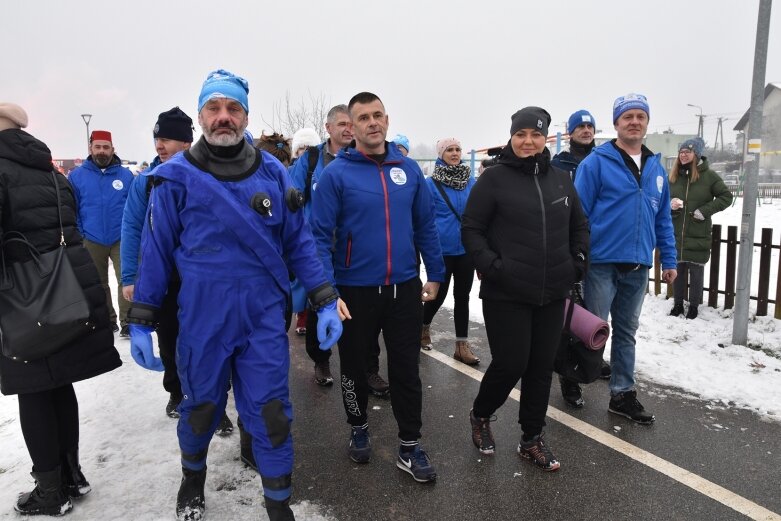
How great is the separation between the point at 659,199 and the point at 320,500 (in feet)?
10.1

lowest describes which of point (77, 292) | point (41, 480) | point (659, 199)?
point (41, 480)

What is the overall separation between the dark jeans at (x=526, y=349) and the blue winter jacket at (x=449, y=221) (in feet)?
5.63

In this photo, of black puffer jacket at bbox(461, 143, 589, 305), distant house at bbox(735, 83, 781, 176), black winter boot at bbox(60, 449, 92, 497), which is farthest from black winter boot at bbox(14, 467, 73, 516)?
distant house at bbox(735, 83, 781, 176)

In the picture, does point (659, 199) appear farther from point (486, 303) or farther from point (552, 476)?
point (552, 476)

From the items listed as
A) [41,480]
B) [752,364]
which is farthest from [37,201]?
[752,364]

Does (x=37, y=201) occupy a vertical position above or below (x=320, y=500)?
above

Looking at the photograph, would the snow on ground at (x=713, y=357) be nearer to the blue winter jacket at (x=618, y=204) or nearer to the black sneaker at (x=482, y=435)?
the blue winter jacket at (x=618, y=204)

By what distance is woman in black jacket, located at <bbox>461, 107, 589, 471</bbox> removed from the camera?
3.05 metres

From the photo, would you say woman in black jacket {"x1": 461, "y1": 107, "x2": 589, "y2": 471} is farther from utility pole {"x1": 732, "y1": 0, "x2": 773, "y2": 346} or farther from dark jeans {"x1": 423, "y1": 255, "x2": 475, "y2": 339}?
utility pole {"x1": 732, "y1": 0, "x2": 773, "y2": 346}

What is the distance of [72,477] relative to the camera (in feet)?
9.46

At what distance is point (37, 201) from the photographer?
2.62 m

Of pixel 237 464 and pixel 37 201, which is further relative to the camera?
pixel 237 464

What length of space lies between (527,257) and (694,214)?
4.38m

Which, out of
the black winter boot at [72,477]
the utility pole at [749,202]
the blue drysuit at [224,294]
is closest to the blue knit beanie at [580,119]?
the utility pole at [749,202]
